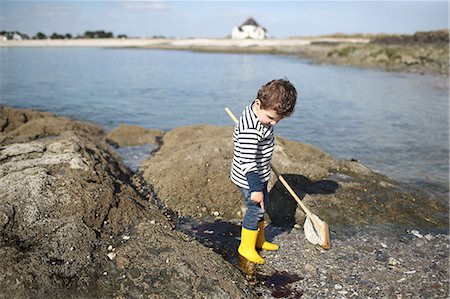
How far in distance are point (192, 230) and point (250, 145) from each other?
4.82 ft

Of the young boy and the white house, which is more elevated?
the white house

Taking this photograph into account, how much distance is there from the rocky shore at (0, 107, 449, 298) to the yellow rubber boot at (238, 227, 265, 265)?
13 cm

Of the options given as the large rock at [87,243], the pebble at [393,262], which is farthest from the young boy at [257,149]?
the pebble at [393,262]

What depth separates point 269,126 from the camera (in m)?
3.80

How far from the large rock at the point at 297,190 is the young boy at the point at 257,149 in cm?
98

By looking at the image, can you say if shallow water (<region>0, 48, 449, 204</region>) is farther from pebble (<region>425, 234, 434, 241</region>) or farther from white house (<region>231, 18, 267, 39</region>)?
white house (<region>231, 18, 267, 39</region>)

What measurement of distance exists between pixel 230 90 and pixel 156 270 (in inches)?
619

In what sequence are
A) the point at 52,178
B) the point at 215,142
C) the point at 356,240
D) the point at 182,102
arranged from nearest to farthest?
1. the point at 52,178
2. the point at 356,240
3. the point at 215,142
4. the point at 182,102

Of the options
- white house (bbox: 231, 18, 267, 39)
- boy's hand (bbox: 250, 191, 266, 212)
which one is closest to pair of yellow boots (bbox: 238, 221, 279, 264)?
boy's hand (bbox: 250, 191, 266, 212)

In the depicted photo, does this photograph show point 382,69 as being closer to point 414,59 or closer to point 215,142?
point 414,59

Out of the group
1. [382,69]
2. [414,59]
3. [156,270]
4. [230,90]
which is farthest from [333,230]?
[414,59]

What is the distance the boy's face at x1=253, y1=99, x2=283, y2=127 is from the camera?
3.63 metres

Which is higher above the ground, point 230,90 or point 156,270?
point 230,90

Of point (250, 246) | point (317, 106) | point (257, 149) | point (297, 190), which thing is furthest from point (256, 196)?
point (317, 106)
